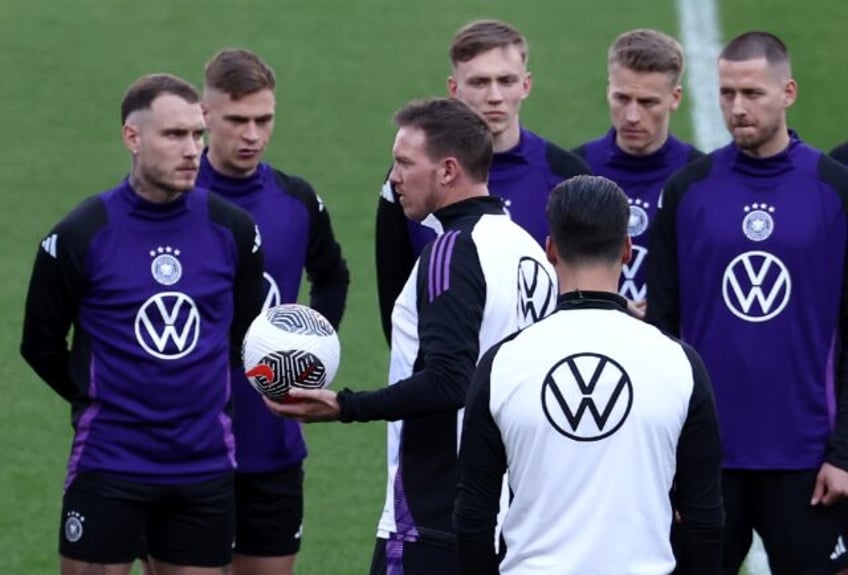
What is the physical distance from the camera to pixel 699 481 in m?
5.24

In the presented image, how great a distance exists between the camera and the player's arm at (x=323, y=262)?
811cm

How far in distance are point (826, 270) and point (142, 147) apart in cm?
265

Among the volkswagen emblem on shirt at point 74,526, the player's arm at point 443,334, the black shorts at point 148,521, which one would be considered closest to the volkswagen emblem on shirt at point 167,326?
the black shorts at point 148,521

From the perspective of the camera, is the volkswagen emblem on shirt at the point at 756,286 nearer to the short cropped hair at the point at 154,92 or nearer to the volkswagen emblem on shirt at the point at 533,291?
the volkswagen emblem on shirt at the point at 533,291

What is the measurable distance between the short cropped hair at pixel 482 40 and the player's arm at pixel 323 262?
86 cm

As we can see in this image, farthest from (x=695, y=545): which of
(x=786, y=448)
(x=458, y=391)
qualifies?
(x=786, y=448)

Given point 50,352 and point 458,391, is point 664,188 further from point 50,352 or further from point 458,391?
point 50,352

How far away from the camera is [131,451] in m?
7.11

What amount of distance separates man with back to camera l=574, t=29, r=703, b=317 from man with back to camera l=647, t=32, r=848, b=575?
740mm

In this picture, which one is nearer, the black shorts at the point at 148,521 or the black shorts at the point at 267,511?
the black shorts at the point at 148,521

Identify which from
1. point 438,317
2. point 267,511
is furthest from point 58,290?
point 438,317

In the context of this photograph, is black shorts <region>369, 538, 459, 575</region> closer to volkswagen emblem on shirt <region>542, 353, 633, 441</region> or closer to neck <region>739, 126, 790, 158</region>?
volkswagen emblem on shirt <region>542, 353, 633, 441</region>

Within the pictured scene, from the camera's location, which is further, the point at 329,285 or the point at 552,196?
the point at 329,285

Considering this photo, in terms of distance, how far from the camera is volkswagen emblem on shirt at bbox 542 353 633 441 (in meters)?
5.09
